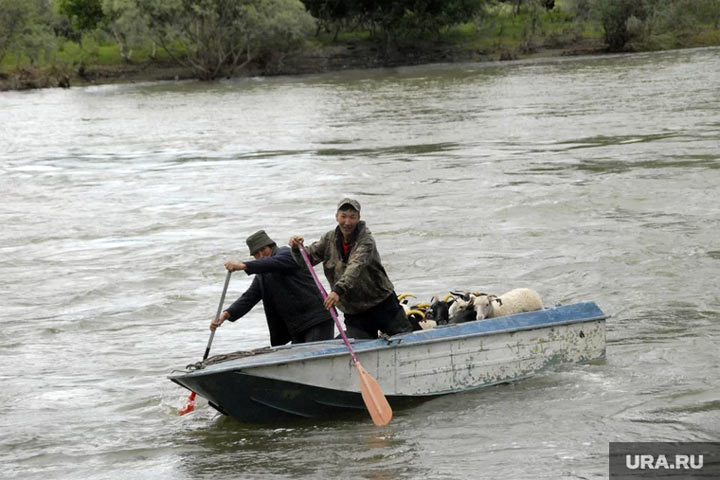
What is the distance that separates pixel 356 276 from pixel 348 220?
17.3 inches

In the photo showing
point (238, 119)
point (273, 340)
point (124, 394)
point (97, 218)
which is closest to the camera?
point (273, 340)

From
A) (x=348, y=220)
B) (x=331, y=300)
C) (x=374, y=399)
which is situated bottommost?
(x=374, y=399)

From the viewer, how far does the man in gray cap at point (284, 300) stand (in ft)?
28.2

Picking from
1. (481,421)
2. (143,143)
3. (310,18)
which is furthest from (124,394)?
(310,18)

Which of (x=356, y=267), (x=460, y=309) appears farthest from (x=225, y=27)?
(x=356, y=267)

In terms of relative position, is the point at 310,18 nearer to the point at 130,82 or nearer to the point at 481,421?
the point at 130,82

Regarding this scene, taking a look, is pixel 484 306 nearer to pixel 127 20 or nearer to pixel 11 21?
pixel 127 20

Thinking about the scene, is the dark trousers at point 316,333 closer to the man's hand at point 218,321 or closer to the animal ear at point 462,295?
the man's hand at point 218,321

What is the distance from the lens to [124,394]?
32.9ft

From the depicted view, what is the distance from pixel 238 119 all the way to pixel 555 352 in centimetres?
3004

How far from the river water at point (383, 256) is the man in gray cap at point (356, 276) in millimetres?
753

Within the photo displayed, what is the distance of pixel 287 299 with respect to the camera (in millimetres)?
8766

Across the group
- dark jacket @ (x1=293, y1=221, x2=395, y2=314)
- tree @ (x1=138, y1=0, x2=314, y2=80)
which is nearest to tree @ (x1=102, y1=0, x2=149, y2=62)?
tree @ (x1=138, y1=0, x2=314, y2=80)

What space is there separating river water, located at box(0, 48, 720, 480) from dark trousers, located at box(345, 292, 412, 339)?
2.21ft
